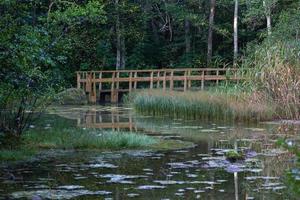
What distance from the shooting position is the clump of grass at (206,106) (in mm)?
16219

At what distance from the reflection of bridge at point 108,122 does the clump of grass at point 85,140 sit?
320 centimetres

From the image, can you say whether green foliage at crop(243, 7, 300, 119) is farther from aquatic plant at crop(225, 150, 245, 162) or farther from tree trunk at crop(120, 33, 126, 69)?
tree trunk at crop(120, 33, 126, 69)

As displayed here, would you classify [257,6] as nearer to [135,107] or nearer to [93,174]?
[135,107]

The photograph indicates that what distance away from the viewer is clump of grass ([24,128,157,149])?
36.3 feet

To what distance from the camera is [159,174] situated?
841cm

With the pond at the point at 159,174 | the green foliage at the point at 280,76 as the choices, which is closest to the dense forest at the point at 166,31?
the green foliage at the point at 280,76

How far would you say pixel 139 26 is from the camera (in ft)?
113

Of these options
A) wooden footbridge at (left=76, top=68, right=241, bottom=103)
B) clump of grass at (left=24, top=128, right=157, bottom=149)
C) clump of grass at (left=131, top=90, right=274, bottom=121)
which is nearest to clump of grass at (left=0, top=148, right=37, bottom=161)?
clump of grass at (left=24, top=128, right=157, bottom=149)

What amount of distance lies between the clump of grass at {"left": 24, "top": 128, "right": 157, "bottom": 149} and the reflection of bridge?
3.20 meters

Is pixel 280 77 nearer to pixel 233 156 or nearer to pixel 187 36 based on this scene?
pixel 233 156

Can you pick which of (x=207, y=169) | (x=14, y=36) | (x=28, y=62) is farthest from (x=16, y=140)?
(x=207, y=169)

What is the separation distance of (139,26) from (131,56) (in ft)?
6.62

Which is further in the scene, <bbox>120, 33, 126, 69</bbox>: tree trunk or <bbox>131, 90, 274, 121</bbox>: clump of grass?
<bbox>120, 33, 126, 69</bbox>: tree trunk

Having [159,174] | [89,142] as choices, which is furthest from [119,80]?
[159,174]
